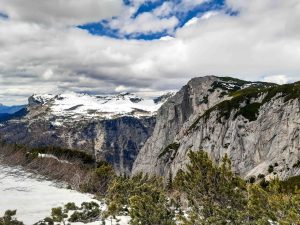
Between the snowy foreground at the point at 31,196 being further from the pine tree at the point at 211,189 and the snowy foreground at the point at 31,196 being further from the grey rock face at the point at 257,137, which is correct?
the grey rock face at the point at 257,137

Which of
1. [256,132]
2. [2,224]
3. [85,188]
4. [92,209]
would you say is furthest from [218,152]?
[2,224]

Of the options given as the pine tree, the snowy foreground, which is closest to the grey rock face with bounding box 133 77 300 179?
the snowy foreground

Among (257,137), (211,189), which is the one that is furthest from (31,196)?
(257,137)

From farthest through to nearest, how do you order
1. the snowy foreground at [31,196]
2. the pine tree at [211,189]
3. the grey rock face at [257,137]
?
the grey rock face at [257,137], the snowy foreground at [31,196], the pine tree at [211,189]

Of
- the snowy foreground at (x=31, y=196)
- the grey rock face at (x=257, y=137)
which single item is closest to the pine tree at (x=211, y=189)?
the snowy foreground at (x=31, y=196)

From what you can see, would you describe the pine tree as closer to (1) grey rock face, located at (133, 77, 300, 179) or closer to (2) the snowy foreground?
(2) the snowy foreground

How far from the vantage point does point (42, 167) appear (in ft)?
338

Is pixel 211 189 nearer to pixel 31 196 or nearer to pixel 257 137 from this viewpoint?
pixel 31 196

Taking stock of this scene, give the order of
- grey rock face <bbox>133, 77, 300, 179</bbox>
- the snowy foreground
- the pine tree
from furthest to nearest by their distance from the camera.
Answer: grey rock face <bbox>133, 77, 300, 179</bbox>
the snowy foreground
the pine tree

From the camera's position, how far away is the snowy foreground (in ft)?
171

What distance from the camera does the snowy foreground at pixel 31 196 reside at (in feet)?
171

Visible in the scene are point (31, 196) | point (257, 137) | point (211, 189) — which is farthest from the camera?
point (257, 137)

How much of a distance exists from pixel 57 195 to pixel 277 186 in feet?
172

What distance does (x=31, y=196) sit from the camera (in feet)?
216
